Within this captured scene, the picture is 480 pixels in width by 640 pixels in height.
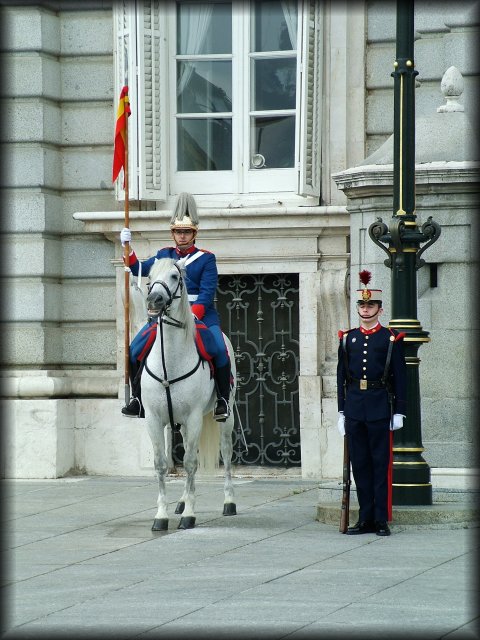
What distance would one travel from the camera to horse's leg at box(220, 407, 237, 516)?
1290 centimetres

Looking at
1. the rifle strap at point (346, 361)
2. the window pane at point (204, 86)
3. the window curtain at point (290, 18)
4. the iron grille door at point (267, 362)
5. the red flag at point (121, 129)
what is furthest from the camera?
the window pane at point (204, 86)

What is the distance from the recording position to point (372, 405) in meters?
11.4

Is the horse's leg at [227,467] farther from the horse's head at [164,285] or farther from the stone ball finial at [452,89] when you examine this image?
the stone ball finial at [452,89]

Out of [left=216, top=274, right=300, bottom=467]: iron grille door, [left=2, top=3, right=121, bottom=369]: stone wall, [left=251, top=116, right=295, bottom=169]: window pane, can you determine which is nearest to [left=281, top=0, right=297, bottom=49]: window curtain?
[left=251, top=116, right=295, bottom=169]: window pane

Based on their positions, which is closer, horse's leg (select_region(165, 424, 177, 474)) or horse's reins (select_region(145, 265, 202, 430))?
horse's reins (select_region(145, 265, 202, 430))

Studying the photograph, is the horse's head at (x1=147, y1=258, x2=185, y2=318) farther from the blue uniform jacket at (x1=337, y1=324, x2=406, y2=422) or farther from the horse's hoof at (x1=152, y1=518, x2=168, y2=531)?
the horse's hoof at (x1=152, y1=518, x2=168, y2=531)

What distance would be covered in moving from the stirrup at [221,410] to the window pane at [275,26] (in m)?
5.17

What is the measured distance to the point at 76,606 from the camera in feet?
28.5

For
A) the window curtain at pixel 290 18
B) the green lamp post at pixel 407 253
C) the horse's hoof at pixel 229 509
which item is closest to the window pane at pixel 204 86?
the window curtain at pixel 290 18

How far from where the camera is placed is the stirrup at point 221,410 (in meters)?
12.5

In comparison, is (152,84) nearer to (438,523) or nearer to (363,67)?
(363,67)

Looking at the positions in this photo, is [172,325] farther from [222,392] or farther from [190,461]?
[190,461]

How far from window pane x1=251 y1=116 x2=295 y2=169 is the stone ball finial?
2612 mm

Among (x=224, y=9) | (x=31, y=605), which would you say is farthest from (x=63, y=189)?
(x=31, y=605)
